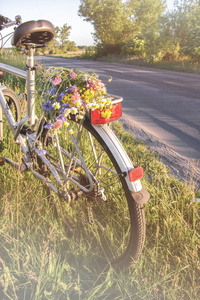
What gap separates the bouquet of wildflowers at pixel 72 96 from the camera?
1986mm

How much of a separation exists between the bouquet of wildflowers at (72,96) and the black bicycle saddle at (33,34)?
0.31 m

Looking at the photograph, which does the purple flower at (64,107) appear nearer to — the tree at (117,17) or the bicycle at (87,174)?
the bicycle at (87,174)

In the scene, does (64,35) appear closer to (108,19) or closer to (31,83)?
(108,19)

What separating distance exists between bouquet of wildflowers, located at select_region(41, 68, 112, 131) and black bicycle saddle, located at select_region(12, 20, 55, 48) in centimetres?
31

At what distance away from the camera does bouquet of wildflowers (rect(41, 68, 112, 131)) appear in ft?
6.52

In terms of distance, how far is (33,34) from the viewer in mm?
2203

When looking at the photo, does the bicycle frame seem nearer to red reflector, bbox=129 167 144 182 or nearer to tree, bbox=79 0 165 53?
red reflector, bbox=129 167 144 182

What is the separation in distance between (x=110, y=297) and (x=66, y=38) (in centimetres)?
7172

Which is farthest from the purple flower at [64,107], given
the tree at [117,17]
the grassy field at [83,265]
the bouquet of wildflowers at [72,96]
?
the tree at [117,17]

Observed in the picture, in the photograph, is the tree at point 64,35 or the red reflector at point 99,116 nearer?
the red reflector at point 99,116

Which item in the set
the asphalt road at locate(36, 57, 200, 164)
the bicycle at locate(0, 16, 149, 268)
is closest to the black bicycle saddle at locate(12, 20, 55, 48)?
the bicycle at locate(0, 16, 149, 268)

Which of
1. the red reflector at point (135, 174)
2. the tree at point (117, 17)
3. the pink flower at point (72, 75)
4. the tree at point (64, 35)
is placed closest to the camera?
the red reflector at point (135, 174)

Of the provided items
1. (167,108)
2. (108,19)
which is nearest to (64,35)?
(108,19)

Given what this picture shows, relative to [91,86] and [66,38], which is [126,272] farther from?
[66,38]
